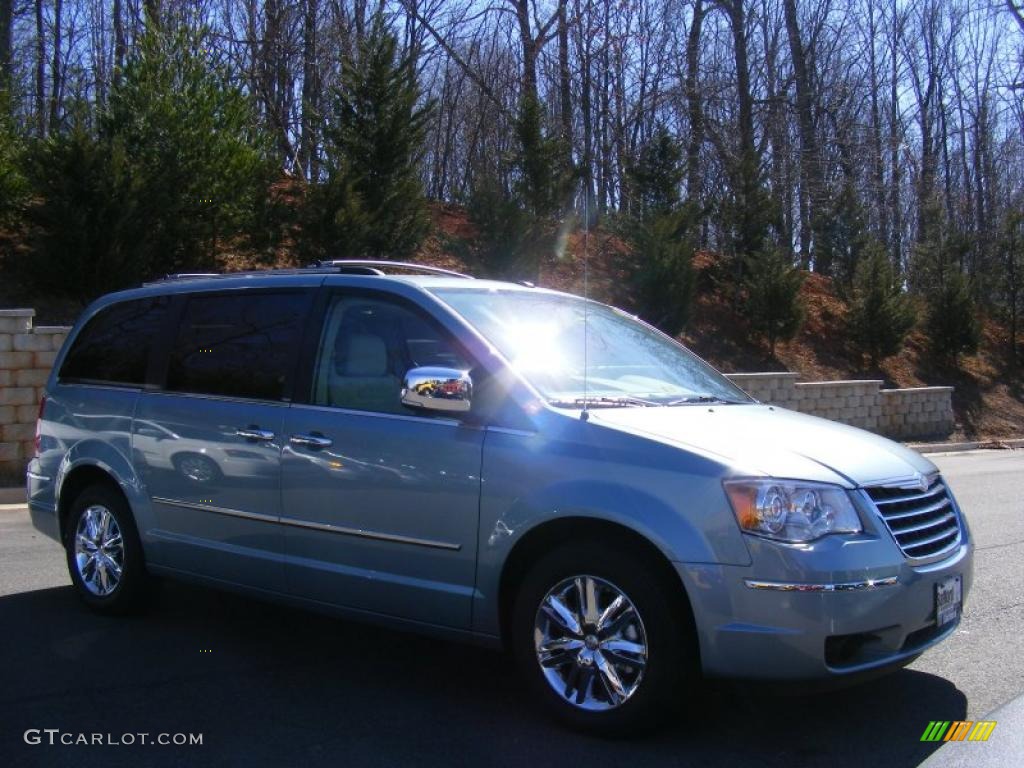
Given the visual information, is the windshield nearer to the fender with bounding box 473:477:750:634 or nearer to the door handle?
the fender with bounding box 473:477:750:634

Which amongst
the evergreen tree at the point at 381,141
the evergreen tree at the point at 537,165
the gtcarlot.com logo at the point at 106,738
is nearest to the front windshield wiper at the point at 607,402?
the gtcarlot.com logo at the point at 106,738

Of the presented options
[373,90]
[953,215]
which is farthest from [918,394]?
[953,215]

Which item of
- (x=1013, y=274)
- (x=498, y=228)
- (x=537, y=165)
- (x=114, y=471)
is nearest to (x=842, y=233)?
(x=1013, y=274)

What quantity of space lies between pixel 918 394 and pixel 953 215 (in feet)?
67.4

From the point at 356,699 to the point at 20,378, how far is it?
8.64 meters

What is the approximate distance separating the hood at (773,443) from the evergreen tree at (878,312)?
67.4 ft

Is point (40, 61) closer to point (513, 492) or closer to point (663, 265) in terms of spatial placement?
point (663, 265)

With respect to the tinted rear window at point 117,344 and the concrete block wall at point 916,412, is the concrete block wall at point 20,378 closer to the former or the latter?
the tinted rear window at point 117,344

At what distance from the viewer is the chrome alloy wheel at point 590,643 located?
3.97 meters

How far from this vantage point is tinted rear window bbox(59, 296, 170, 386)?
5977 mm

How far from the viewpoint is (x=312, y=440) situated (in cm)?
482

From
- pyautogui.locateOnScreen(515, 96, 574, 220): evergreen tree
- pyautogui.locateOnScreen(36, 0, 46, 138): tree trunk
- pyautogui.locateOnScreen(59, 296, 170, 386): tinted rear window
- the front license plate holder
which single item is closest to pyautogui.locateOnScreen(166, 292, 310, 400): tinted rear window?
pyautogui.locateOnScreen(59, 296, 170, 386): tinted rear window

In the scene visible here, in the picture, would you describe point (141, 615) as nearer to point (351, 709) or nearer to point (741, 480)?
point (351, 709)

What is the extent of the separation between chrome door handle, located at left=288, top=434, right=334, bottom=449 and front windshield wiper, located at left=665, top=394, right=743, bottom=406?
160 cm
